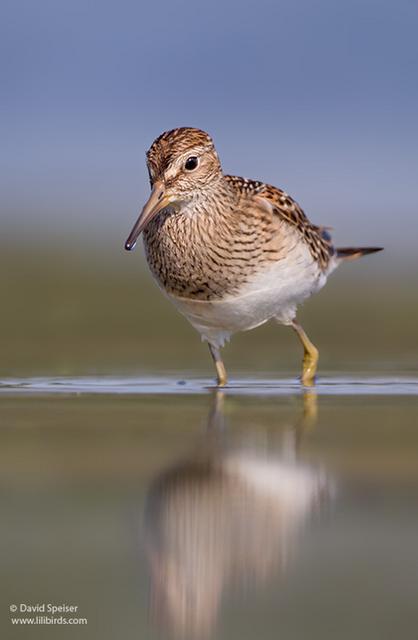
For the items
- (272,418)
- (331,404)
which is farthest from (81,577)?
(331,404)

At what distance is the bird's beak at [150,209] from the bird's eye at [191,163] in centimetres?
24

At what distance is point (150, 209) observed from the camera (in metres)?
8.73

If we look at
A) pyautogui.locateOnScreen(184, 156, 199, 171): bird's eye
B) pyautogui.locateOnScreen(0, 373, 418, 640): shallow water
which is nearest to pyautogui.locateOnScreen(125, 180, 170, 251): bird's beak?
pyautogui.locateOnScreen(184, 156, 199, 171): bird's eye

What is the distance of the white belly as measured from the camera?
9.30 meters

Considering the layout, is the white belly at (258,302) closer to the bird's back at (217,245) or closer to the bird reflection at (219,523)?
the bird's back at (217,245)

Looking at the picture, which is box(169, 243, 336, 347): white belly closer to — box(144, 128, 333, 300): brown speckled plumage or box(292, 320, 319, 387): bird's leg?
box(144, 128, 333, 300): brown speckled plumage

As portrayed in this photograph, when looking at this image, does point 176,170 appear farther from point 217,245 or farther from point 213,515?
point 213,515

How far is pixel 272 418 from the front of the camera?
7812 mm

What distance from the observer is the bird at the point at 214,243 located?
9.01 metres

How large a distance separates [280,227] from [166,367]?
5.94 feet

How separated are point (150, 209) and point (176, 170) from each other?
34 centimetres

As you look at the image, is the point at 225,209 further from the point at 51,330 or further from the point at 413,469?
the point at 51,330

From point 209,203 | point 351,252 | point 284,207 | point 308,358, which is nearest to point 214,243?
point 209,203

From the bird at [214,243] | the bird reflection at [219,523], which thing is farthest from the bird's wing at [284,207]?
the bird reflection at [219,523]
